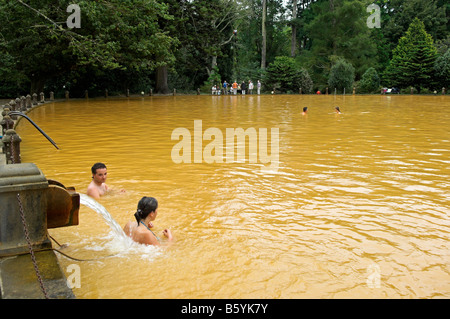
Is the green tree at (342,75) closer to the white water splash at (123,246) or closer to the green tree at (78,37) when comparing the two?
the green tree at (78,37)

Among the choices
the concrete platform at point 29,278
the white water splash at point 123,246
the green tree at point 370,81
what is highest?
the green tree at point 370,81

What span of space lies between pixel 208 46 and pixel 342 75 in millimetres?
17848

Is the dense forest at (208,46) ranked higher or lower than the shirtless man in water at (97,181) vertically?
higher

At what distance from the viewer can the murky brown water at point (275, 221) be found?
504 centimetres

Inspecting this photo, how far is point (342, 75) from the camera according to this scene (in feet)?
174

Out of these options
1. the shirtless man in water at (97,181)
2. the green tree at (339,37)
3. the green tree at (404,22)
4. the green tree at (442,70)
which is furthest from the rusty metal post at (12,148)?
the green tree at (404,22)

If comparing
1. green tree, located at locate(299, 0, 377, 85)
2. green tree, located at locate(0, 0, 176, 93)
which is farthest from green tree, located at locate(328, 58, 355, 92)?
green tree, located at locate(0, 0, 176, 93)

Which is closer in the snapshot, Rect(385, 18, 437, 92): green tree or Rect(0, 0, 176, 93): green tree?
Rect(0, 0, 176, 93): green tree

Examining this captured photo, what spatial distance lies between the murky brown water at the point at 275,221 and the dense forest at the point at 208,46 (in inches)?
688

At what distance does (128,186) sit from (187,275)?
13.1 feet

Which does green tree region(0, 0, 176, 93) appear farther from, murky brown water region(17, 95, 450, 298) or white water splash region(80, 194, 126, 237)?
white water splash region(80, 194, 126, 237)

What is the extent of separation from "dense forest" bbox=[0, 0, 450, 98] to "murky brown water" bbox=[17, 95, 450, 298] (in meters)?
17.5

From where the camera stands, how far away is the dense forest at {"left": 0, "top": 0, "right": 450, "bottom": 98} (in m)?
28.8

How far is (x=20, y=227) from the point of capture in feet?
15.1
